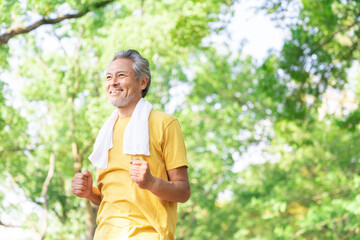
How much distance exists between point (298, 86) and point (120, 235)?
29.1ft

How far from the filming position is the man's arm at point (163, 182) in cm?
236

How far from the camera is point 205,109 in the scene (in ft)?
71.9

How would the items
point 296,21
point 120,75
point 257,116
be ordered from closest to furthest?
1. point 120,75
2. point 296,21
3. point 257,116

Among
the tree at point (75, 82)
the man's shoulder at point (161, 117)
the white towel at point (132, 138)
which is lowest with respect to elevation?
the white towel at point (132, 138)

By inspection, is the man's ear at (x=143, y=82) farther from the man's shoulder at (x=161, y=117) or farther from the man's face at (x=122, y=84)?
the man's shoulder at (x=161, y=117)

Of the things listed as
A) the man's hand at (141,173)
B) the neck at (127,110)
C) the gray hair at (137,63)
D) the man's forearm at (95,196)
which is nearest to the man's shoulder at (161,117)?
the neck at (127,110)

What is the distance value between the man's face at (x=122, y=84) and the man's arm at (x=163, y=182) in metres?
0.53

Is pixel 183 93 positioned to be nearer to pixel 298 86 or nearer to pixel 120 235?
pixel 298 86

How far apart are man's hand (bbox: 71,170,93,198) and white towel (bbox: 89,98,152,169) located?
13 cm

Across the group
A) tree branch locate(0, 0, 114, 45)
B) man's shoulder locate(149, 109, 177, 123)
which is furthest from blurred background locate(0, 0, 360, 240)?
man's shoulder locate(149, 109, 177, 123)

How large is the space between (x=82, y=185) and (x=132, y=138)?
44 centimetres

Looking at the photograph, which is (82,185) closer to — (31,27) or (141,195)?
(141,195)

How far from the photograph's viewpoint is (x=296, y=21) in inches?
413

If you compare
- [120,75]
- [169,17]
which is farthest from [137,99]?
[169,17]
